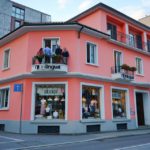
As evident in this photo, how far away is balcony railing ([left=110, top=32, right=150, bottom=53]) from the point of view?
21188 mm

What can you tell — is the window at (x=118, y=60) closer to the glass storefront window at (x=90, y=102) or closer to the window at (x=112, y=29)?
the window at (x=112, y=29)

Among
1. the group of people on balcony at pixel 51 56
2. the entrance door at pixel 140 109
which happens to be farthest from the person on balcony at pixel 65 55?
the entrance door at pixel 140 109

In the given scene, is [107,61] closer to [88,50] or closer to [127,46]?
[88,50]

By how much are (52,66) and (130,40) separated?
10.6 meters

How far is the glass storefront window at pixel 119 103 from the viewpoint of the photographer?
60.5 ft

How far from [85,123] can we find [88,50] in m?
5.65

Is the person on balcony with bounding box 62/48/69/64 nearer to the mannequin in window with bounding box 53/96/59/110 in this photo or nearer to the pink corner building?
the pink corner building

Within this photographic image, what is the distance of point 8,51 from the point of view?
63.3ft

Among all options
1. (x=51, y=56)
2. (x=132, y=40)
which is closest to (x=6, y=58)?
(x=51, y=56)

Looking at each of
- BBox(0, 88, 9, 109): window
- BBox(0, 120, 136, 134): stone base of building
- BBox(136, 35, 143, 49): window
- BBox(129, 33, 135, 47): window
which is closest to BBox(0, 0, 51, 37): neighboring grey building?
BBox(0, 88, 9, 109): window

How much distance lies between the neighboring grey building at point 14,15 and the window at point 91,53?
81.5 ft

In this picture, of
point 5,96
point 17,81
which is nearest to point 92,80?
point 17,81

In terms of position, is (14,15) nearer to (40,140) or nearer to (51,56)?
(51,56)

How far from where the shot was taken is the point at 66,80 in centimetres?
1569
